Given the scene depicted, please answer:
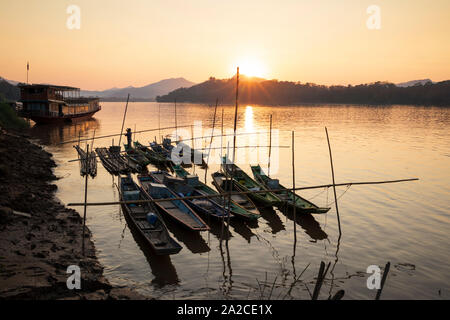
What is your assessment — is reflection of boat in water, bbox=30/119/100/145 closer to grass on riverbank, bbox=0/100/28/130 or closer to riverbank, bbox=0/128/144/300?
grass on riverbank, bbox=0/100/28/130

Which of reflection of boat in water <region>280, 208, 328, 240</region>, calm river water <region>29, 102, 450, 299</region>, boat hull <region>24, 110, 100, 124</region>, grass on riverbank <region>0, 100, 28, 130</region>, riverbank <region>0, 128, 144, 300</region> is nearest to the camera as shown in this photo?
riverbank <region>0, 128, 144, 300</region>

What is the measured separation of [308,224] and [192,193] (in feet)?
26.7

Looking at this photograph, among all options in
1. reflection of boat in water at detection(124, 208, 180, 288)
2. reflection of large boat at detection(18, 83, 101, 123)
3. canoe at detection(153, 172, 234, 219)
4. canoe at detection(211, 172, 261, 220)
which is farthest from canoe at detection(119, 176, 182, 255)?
reflection of large boat at detection(18, 83, 101, 123)

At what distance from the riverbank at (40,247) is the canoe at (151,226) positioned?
2422 millimetres

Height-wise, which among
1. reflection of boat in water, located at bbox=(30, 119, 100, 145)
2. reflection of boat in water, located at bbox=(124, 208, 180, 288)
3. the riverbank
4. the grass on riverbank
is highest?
the grass on riverbank

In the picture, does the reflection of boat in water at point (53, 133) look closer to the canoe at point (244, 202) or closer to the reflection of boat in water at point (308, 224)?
the canoe at point (244, 202)

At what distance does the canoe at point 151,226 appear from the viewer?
1478 centimetres

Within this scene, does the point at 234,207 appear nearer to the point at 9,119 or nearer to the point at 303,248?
the point at 303,248

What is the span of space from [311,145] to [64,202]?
128ft

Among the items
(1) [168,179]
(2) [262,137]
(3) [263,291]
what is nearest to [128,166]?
(1) [168,179]

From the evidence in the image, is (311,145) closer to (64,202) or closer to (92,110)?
(64,202)

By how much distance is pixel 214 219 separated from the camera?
65.6 ft

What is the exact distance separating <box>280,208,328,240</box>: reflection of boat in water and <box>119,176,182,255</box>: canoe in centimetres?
826

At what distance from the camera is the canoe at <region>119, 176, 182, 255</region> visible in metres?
14.8
